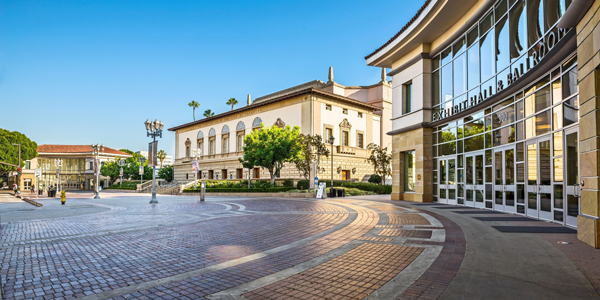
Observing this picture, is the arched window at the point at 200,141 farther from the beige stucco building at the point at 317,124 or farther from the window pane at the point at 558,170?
the window pane at the point at 558,170

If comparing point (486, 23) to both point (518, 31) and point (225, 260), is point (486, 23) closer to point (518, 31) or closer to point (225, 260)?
point (518, 31)

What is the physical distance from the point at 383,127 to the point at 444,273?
48841 millimetres

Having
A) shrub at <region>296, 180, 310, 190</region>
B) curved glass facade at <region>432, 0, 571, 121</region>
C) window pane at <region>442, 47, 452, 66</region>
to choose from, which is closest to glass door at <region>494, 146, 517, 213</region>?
curved glass facade at <region>432, 0, 571, 121</region>

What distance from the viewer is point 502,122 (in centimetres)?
1467

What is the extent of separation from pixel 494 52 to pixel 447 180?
7.04 metres

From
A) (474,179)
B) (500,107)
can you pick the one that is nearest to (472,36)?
(500,107)

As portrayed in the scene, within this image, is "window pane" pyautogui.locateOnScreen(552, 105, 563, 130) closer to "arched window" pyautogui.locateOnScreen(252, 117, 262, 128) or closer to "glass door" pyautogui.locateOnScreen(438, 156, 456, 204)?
"glass door" pyautogui.locateOnScreen(438, 156, 456, 204)

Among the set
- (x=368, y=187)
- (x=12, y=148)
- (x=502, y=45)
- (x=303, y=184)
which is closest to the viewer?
(x=502, y=45)

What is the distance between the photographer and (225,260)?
6.55 m

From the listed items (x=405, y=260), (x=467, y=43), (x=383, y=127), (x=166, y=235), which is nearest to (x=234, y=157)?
(x=383, y=127)

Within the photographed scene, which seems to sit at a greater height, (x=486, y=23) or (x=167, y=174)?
(x=486, y=23)

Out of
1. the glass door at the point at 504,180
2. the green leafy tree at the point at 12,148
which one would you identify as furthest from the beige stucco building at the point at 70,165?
the glass door at the point at 504,180

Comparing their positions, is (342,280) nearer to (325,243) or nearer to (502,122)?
(325,243)

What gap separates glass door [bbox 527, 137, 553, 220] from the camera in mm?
11195
